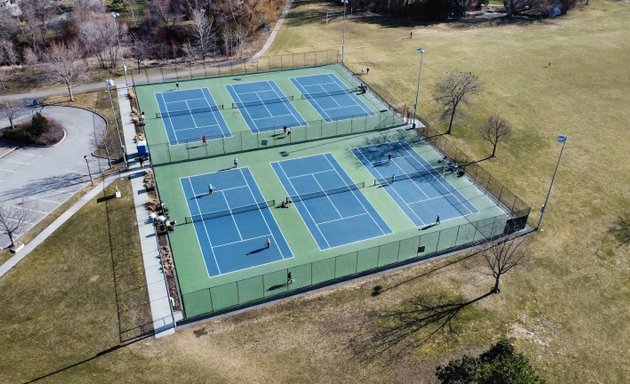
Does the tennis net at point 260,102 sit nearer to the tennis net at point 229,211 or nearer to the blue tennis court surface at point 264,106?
the blue tennis court surface at point 264,106

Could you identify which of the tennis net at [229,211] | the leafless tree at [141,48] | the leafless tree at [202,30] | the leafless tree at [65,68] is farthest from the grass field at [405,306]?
the leafless tree at [141,48]

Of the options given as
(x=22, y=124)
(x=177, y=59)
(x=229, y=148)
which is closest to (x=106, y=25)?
(x=177, y=59)

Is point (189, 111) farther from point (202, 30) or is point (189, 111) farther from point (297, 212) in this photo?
point (297, 212)

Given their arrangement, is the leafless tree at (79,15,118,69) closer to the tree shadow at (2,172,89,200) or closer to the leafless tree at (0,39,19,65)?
the leafless tree at (0,39,19,65)

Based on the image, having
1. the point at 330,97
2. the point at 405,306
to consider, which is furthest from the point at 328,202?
the point at 330,97

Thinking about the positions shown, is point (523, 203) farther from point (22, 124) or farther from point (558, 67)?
point (22, 124)
